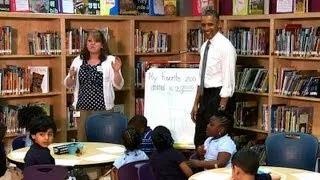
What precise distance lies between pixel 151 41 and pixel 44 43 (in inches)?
57.6

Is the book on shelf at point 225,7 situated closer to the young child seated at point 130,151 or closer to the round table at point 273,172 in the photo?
the young child seated at point 130,151

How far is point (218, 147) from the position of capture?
428cm

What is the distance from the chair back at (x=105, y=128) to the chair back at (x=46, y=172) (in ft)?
5.79

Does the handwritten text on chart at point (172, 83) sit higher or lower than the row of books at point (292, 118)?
higher

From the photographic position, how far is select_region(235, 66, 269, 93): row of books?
6346 millimetres

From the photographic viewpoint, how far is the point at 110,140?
529cm

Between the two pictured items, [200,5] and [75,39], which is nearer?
[75,39]

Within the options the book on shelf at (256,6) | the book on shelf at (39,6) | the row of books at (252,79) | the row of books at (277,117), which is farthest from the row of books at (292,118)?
the book on shelf at (39,6)

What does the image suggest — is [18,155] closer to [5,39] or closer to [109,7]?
[5,39]

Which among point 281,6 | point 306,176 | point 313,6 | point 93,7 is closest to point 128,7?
point 93,7

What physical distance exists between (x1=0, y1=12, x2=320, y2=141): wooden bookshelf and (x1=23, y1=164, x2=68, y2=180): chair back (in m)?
2.79

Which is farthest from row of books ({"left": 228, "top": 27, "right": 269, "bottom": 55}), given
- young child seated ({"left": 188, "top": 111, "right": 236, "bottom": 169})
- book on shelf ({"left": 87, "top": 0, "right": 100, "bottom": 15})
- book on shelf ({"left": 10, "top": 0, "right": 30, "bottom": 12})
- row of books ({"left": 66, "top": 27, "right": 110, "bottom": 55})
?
book on shelf ({"left": 10, "top": 0, "right": 30, "bottom": 12})

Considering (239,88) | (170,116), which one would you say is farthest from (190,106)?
(239,88)

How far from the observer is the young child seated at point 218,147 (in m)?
4.16
